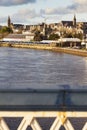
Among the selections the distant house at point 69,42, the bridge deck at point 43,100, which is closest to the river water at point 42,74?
the bridge deck at point 43,100

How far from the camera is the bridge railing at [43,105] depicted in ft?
12.0

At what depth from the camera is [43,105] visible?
12.1 ft

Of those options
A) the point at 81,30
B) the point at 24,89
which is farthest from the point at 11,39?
the point at 24,89

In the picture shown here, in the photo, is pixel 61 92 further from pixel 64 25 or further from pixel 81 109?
pixel 64 25

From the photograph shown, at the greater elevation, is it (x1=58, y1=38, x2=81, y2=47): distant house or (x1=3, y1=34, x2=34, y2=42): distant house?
(x1=58, y1=38, x2=81, y2=47): distant house

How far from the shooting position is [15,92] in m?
3.67

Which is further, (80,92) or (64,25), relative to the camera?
(64,25)

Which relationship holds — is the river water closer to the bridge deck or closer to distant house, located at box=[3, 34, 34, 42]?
the bridge deck

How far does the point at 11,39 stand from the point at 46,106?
15235 cm

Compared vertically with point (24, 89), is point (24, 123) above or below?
below

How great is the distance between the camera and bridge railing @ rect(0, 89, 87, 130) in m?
3.67

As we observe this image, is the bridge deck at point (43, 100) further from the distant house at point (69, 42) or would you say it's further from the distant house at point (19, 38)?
the distant house at point (19, 38)

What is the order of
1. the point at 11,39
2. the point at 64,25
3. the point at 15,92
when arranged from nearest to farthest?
the point at 15,92, the point at 11,39, the point at 64,25

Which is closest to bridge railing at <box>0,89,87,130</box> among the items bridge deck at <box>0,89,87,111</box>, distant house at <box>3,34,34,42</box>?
bridge deck at <box>0,89,87,111</box>
